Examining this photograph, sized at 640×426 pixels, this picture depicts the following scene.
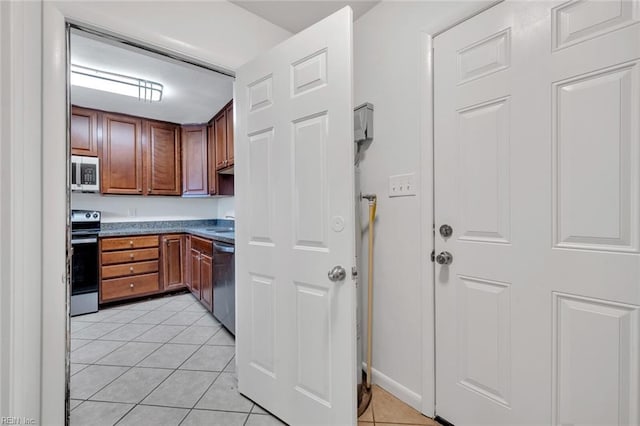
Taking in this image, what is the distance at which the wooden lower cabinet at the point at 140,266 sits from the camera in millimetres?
3213

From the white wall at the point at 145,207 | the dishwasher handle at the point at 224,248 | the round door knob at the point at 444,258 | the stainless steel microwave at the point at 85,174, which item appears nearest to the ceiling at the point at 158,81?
the stainless steel microwave at the point at 85,174

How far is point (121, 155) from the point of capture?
3.52 meters

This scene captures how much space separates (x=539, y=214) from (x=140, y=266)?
3940 mm

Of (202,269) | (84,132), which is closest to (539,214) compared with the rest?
(202,269)

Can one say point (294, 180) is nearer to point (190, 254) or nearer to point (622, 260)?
point (622, 260)

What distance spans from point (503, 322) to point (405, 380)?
26.6 inches

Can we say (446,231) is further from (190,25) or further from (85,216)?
(85,216)

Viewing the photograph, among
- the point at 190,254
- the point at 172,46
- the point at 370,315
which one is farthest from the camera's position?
the point at 190,254

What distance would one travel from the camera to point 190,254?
140 inches

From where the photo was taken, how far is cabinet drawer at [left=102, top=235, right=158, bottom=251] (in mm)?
3219

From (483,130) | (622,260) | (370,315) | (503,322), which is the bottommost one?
(370,315)

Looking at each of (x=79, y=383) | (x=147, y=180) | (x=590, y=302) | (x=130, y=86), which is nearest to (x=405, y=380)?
(x=590, y=302)

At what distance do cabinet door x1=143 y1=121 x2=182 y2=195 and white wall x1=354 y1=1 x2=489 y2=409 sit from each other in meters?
3.12

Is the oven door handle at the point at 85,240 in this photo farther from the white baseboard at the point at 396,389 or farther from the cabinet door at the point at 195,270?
the white baseboard at the point at 396,389
